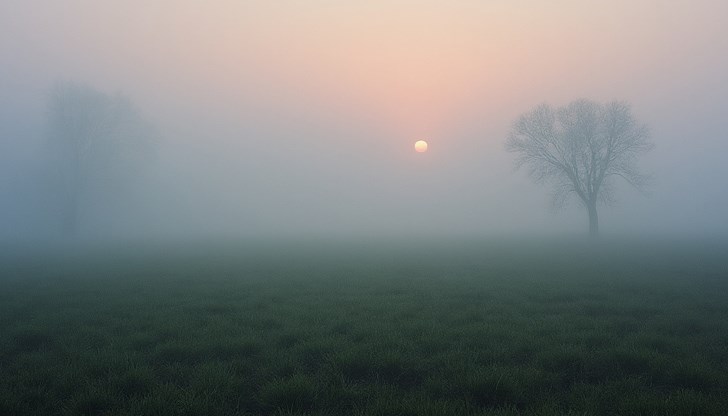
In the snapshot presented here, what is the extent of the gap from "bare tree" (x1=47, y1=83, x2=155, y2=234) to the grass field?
39.5m

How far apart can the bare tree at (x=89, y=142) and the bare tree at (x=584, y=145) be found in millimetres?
47410

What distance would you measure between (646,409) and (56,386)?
7.98 m

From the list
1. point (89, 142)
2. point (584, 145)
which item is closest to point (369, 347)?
point (584, 145)

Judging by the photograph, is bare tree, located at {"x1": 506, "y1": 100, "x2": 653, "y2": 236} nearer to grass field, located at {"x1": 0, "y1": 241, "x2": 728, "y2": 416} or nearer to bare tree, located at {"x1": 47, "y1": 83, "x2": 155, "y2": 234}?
grass field, located at {"x1": 0, "y1": 241, "x2": 728, "y2": 416}

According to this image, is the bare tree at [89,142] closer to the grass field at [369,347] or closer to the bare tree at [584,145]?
the grass field at [369,347]

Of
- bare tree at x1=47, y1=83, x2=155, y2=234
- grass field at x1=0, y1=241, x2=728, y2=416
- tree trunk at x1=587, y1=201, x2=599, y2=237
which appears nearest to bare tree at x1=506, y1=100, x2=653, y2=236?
tree trunk at x1=587, y1=201, x2=599, y2=237

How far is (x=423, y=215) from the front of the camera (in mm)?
119375

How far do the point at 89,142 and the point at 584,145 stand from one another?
57.7 meters

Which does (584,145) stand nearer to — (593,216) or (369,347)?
(593,216)

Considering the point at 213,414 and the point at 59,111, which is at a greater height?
the point at 59,111

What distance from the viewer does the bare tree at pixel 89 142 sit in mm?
46803

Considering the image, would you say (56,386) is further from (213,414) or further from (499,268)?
(499,268)

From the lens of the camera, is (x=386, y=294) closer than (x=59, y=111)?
Yes

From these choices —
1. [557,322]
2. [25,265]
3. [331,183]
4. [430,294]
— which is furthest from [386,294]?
[331,183]
